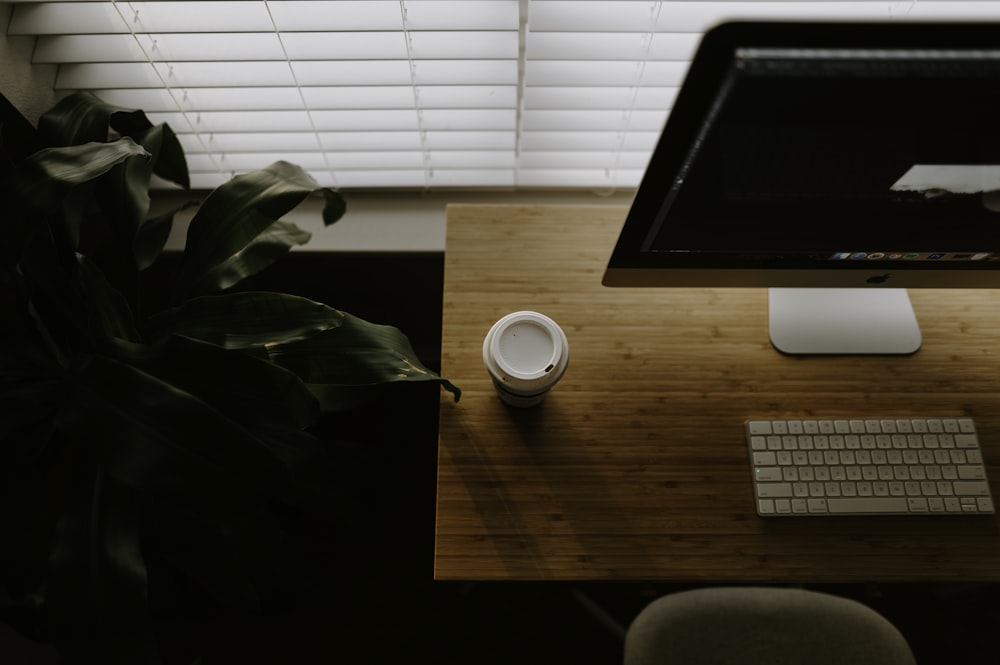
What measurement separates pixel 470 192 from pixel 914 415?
94 cm

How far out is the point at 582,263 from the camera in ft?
3.47

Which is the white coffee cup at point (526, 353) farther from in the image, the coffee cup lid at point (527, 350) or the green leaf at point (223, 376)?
the green leaf at point (223, 376)

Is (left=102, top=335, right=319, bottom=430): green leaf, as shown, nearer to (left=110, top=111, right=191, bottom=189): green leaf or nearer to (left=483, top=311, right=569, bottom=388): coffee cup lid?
(left=483, top=311, right=569, bottom=388): coffee cup lid

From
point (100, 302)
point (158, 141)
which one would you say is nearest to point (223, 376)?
point (100, 302)

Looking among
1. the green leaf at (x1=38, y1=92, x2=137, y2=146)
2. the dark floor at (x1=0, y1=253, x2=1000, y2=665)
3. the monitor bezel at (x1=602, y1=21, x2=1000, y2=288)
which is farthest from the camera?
the dark floor at (x1=0, y1=253, x2=1000, y2=665)

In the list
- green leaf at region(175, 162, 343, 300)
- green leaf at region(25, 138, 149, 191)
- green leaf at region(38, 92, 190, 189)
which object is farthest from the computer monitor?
green leaf at region(38, 92, 190, 189)

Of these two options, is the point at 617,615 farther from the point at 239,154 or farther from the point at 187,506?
the point at 239,154

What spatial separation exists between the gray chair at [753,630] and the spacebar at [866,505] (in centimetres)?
18

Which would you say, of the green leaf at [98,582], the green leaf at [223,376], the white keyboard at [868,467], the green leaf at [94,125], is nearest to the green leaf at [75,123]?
the green leaf at [94,125]

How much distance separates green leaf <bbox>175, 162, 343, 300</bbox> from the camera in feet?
3.02

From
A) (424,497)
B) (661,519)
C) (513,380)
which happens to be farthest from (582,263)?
(424,497)

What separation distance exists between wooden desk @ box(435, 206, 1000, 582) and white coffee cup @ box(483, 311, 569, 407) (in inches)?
4.8

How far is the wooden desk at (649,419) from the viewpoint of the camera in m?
0.87

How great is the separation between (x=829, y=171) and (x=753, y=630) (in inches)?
27.9
